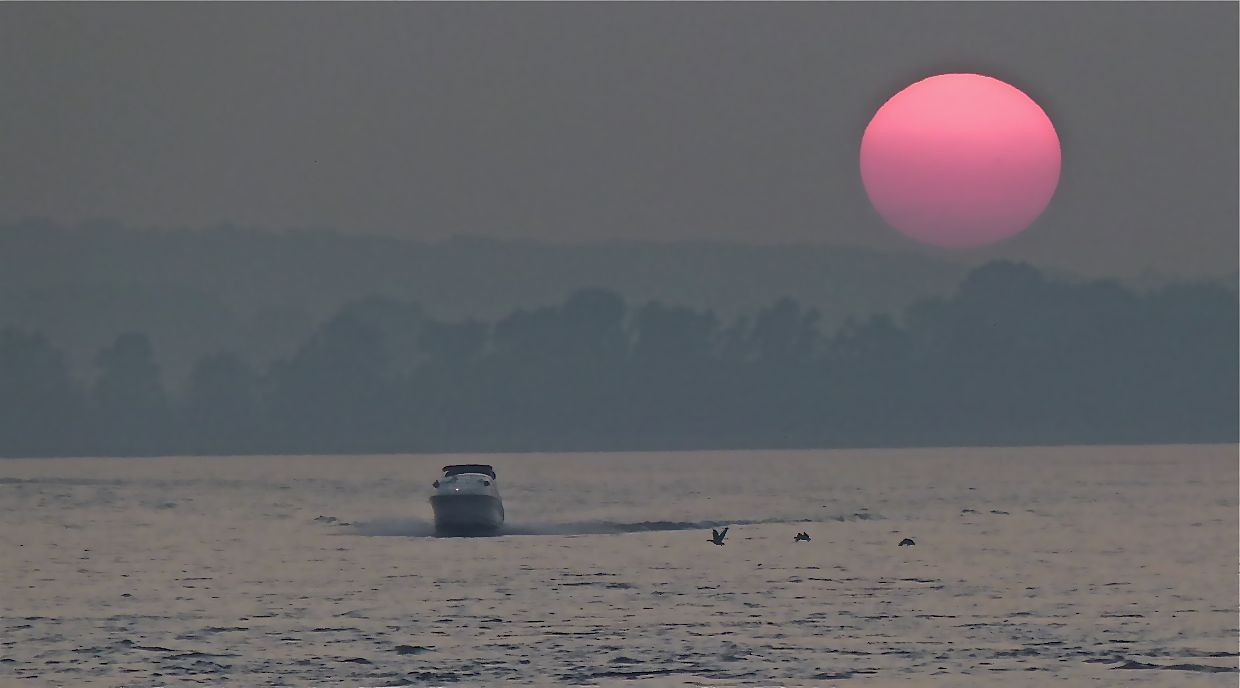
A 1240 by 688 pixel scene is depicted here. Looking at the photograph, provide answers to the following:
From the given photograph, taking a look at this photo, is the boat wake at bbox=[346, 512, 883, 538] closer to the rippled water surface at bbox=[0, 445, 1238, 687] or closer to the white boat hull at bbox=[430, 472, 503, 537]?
the rippled water surface at bbox=[0, 445, 1238, 687]

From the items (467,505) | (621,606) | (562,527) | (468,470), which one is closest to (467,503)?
(467,505)

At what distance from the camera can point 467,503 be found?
356ft

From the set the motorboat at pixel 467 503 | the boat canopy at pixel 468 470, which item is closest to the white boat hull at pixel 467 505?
the motorboat at pixel 467 503

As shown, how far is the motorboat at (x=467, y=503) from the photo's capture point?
353 ft

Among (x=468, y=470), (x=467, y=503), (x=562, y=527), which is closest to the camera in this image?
(x=467, y=503)

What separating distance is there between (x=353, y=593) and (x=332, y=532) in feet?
174

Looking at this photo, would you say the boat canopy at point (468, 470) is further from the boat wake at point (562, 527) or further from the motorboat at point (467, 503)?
the boat wake at point (562, 527)

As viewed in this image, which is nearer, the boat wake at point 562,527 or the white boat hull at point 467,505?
the white boat hull at point 467,505

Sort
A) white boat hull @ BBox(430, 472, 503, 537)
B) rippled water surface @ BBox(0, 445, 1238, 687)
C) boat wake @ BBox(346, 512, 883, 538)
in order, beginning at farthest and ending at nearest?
1. boat wake @ BBox(346, 512, 883, 538)
2. white boat hull @ BBox(430, 472, 503, 537)
3. rippled water surface @ BBox(0, 445, 1238, 687)

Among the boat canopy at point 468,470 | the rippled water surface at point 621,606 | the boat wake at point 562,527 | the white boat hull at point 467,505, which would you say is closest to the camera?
the rippled water surface at point 621,606

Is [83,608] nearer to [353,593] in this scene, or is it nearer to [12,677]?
[353,593]

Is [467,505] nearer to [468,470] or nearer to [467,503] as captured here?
[467,503]

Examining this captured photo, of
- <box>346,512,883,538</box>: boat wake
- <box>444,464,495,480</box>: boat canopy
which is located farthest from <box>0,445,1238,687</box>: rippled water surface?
<box>444,464,495,480</box>: boat canopy

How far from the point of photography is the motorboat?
107688 millimetres
